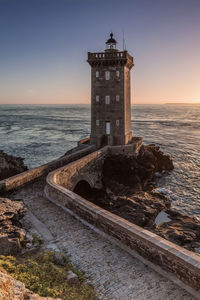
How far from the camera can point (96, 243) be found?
828 centimetres

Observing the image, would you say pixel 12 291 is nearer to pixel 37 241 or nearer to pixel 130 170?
pixel 37 241

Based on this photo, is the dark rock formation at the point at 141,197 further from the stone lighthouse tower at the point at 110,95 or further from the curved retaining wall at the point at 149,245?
the curved retaining wall at the point at 149,245

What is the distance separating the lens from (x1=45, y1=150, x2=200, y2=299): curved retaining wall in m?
6.02

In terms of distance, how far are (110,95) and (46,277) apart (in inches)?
848

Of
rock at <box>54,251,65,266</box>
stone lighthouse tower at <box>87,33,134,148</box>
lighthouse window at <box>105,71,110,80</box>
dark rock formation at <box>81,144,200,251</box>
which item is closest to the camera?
rock at <box>54,251,65,266</box>

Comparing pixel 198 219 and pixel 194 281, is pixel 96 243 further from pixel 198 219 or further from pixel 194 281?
pixel 198 219

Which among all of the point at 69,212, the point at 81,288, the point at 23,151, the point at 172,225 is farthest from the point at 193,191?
the point at 23,151

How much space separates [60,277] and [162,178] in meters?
23.1

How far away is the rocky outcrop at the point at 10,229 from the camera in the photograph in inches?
277

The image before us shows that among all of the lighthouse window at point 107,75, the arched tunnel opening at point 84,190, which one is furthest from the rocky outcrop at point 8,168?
the lighthouse window at point 107,75

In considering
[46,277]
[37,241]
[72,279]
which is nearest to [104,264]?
[72,279]

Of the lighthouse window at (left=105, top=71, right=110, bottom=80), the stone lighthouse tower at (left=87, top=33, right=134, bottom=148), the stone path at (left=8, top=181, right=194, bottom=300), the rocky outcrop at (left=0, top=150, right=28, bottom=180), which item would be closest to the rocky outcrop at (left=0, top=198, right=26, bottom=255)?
the stone path at (left=8, top=181, right=194, bottom=300)

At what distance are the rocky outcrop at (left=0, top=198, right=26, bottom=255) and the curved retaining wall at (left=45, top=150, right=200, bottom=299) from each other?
8.36 feet

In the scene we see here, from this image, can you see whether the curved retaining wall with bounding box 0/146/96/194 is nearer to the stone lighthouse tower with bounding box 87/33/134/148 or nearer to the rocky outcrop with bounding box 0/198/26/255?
the rocky outcrop with bounding box 0/198/26/255
